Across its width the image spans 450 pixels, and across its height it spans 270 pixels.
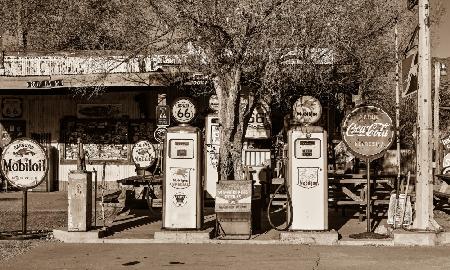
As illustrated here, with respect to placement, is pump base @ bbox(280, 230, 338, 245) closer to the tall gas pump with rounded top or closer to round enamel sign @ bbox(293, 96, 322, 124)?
the tall gas pump with rounded top

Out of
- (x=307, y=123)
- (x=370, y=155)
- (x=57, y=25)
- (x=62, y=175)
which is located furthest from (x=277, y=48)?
(x=57, y=25)

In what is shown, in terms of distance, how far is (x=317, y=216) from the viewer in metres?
12.1

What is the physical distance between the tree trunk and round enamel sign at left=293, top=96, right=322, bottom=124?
5.57ft

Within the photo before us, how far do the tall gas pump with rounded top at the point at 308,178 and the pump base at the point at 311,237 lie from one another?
0.19 meters

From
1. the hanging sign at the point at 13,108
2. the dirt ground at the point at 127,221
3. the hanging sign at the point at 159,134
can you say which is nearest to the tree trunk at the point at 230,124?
the dirt ground at the point at 127,221

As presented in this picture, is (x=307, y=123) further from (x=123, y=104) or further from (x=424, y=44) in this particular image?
(x=123, y=104)

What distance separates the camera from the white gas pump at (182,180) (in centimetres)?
1234

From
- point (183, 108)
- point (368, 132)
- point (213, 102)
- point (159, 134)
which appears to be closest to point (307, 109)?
point (368, 132)

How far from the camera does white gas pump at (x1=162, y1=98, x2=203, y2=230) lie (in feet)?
40.5

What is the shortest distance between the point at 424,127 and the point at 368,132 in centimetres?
96

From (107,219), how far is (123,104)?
28.3 ft

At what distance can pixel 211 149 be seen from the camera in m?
20.5

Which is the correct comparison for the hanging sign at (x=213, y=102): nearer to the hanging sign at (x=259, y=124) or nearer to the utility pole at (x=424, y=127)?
the hanging sign at (x=259, y=124)

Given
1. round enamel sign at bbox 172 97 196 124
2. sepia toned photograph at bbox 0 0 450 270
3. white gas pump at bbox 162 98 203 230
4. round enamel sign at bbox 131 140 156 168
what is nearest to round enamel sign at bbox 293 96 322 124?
sepia toned photograph at bbox 0 0 450 270
